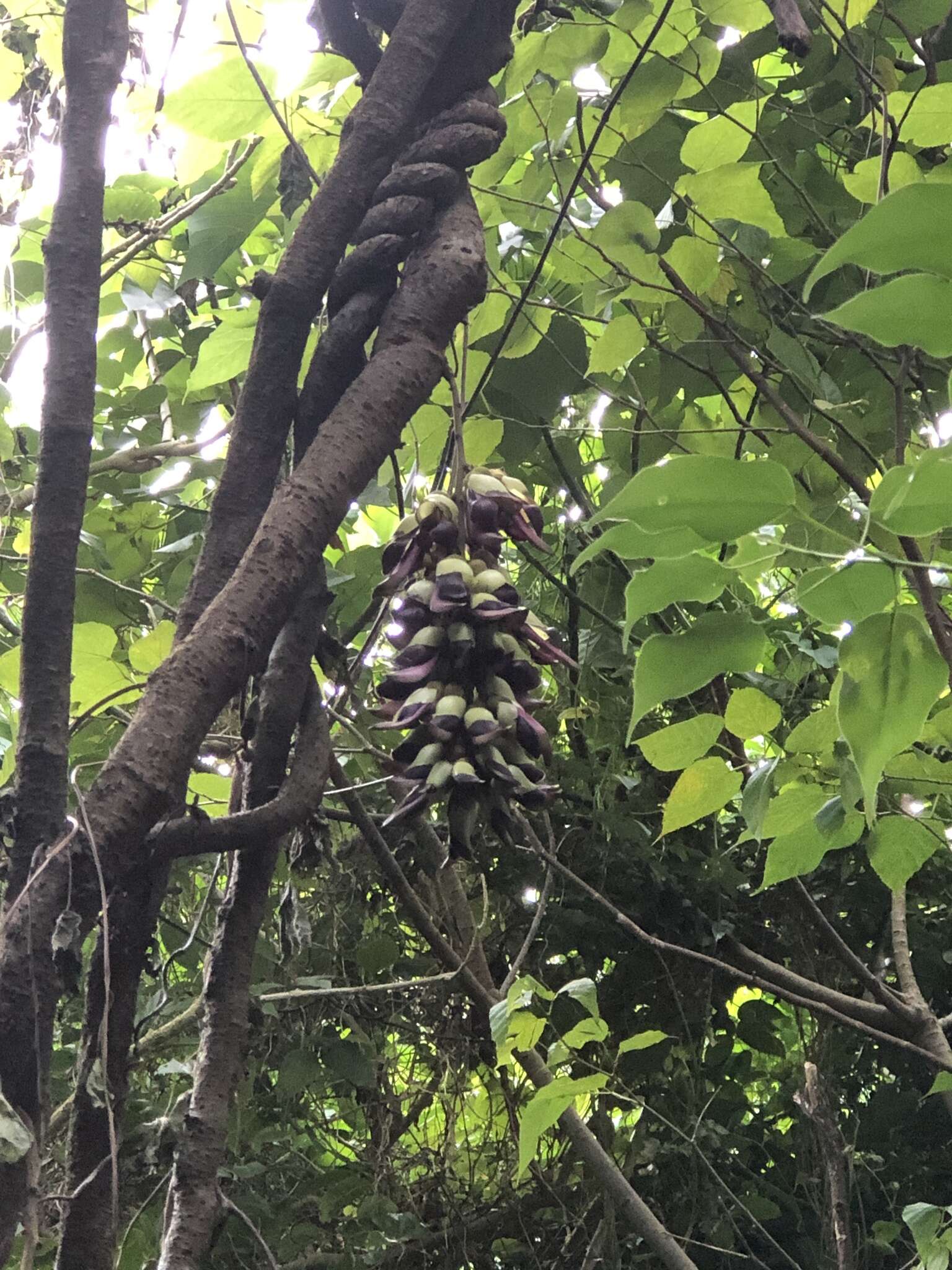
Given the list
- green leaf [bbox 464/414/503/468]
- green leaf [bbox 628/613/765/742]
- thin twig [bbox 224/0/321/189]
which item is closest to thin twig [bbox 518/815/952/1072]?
green leaf [bbox 464/414/503/468]

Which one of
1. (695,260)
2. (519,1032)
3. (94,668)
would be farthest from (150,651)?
(695,260)

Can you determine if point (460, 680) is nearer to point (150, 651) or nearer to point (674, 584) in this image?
point (674, 584)

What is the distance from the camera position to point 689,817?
29.1 inches

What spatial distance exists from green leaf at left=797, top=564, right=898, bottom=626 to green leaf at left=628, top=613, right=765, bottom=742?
61 millimetres

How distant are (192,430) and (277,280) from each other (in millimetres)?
737

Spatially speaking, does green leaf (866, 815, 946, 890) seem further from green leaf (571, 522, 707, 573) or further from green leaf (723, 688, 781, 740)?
green leaf (571, 522, 707, 573)

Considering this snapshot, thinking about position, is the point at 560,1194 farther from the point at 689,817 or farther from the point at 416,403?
the point at 416,403

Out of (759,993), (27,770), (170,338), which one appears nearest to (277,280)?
(27,770)

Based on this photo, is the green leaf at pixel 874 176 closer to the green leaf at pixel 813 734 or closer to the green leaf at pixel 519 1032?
the green leaf at pixel 813 734

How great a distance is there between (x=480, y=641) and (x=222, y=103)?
603 mm

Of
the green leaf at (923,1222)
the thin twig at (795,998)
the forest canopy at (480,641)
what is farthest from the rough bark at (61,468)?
the green leaf at (923,1222)

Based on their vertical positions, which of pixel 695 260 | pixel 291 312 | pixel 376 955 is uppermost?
pixel 695 260

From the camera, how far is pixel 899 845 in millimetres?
735

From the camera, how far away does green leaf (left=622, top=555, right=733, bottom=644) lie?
40 centimetres
